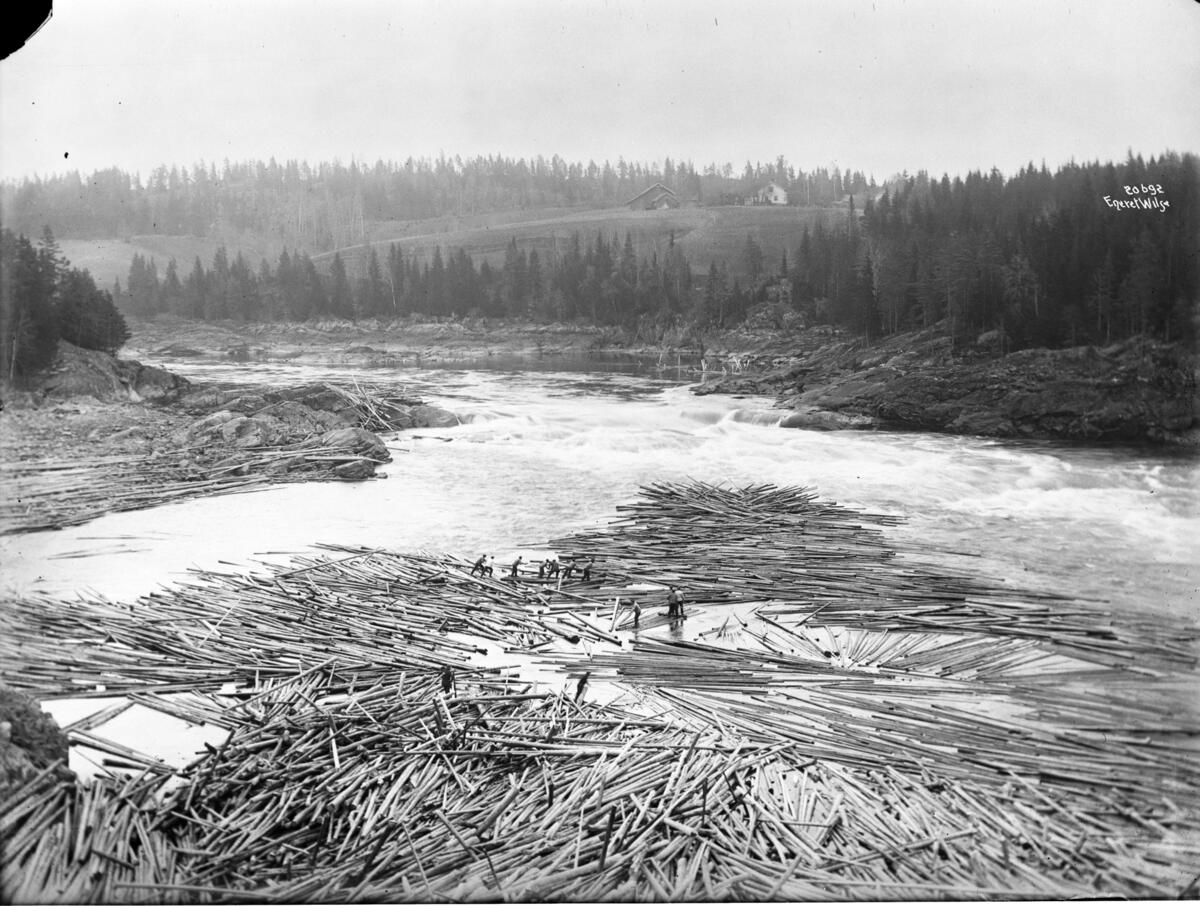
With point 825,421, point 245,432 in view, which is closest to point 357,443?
point 245,432

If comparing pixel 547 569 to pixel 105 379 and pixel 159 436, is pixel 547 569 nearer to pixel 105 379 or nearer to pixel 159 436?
pixel 159 436

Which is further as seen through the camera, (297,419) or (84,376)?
(297,419)

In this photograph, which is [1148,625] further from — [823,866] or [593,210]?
[593,210]

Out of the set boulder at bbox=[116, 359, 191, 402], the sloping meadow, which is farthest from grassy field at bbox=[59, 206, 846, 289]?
the sloping meadow

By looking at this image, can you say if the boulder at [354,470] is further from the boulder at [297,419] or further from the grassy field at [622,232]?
the grassy field at [622,232]

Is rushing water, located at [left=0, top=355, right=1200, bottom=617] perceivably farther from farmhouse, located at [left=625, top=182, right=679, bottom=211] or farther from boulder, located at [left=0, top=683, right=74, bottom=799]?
farmhouse, located at [left=625, top=182, right=679, bottom=211]

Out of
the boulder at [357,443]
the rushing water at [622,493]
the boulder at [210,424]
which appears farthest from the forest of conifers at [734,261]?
the boulder at [357,443]

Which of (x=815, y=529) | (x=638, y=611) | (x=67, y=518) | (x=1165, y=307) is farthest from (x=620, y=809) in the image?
(x=1165, y=307)
